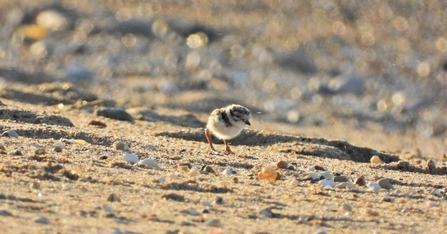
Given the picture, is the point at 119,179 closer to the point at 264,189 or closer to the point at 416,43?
the point at 264,189

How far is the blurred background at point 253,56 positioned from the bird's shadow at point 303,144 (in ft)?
8.93

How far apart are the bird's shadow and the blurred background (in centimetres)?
272

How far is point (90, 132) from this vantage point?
7.04 meters

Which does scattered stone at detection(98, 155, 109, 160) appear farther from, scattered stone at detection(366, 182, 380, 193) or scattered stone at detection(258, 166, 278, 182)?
scattered stone at detection(366, 182, 380, 193)

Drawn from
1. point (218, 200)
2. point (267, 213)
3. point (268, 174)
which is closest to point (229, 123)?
point (268, 174)

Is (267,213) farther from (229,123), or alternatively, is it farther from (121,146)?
(229,123)

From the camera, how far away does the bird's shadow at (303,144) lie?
7488mm

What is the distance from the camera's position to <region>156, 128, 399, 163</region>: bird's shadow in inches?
295

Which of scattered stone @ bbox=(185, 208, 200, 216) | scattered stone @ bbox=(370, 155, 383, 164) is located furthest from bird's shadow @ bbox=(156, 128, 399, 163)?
scattered stone @ bbox=(185, 208, 200, 216)

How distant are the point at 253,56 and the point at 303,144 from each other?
7.37 metres

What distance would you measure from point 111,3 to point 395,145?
9.40m

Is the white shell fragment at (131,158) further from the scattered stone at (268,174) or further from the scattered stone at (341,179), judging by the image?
the scattered stone at (341,179)

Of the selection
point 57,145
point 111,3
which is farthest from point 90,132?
point 111,3

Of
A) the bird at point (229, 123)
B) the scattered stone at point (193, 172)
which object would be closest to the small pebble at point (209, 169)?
the scattered stone at point (193, 172)
